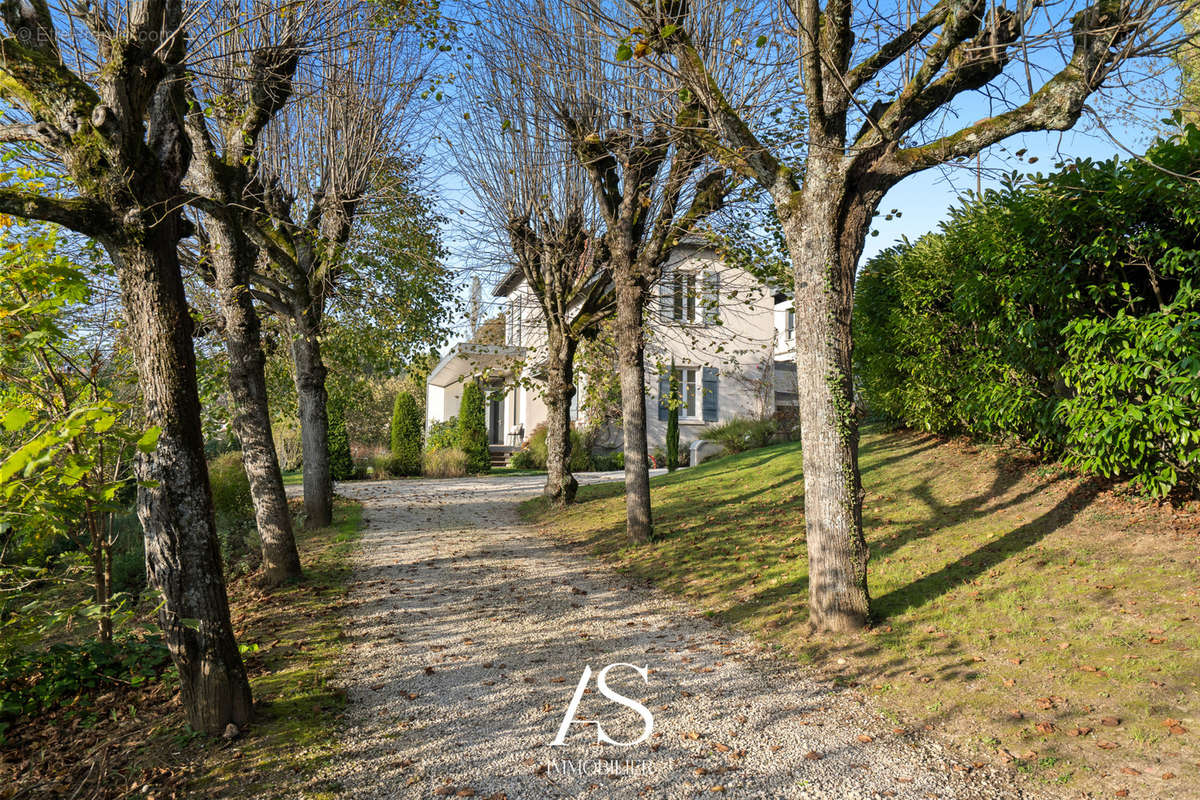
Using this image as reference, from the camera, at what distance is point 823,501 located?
19.7 ft

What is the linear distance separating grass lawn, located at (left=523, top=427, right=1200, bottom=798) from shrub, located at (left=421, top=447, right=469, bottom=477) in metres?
11.8

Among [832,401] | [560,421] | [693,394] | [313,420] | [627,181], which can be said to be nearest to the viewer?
[832,401]

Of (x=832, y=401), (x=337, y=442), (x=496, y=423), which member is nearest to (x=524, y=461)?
(x=496, y=423)

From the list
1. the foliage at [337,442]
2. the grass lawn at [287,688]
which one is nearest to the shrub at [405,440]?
the foliage at [337,442]

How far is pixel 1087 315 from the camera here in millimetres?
7008

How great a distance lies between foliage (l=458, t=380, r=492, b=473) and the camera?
22384mm

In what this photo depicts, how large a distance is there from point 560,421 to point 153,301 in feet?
31.9

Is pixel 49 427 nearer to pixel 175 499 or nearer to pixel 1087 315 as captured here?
pixel 175 499

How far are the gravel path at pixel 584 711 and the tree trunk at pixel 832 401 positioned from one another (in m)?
0.89

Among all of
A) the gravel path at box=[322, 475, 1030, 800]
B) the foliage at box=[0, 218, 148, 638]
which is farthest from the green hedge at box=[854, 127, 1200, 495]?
the foliage at box=[0, 218, 148, 638]

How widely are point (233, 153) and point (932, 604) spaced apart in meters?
8.69

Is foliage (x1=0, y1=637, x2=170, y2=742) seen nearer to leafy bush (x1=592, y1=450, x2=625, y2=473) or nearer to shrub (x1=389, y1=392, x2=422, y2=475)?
shrub (x1=389, y1=392, x2=422, y2=475)

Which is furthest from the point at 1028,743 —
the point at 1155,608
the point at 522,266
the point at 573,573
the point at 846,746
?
the point at 522,266

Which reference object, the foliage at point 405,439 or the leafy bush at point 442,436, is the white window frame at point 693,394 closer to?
the leafy bush at point 442,436
